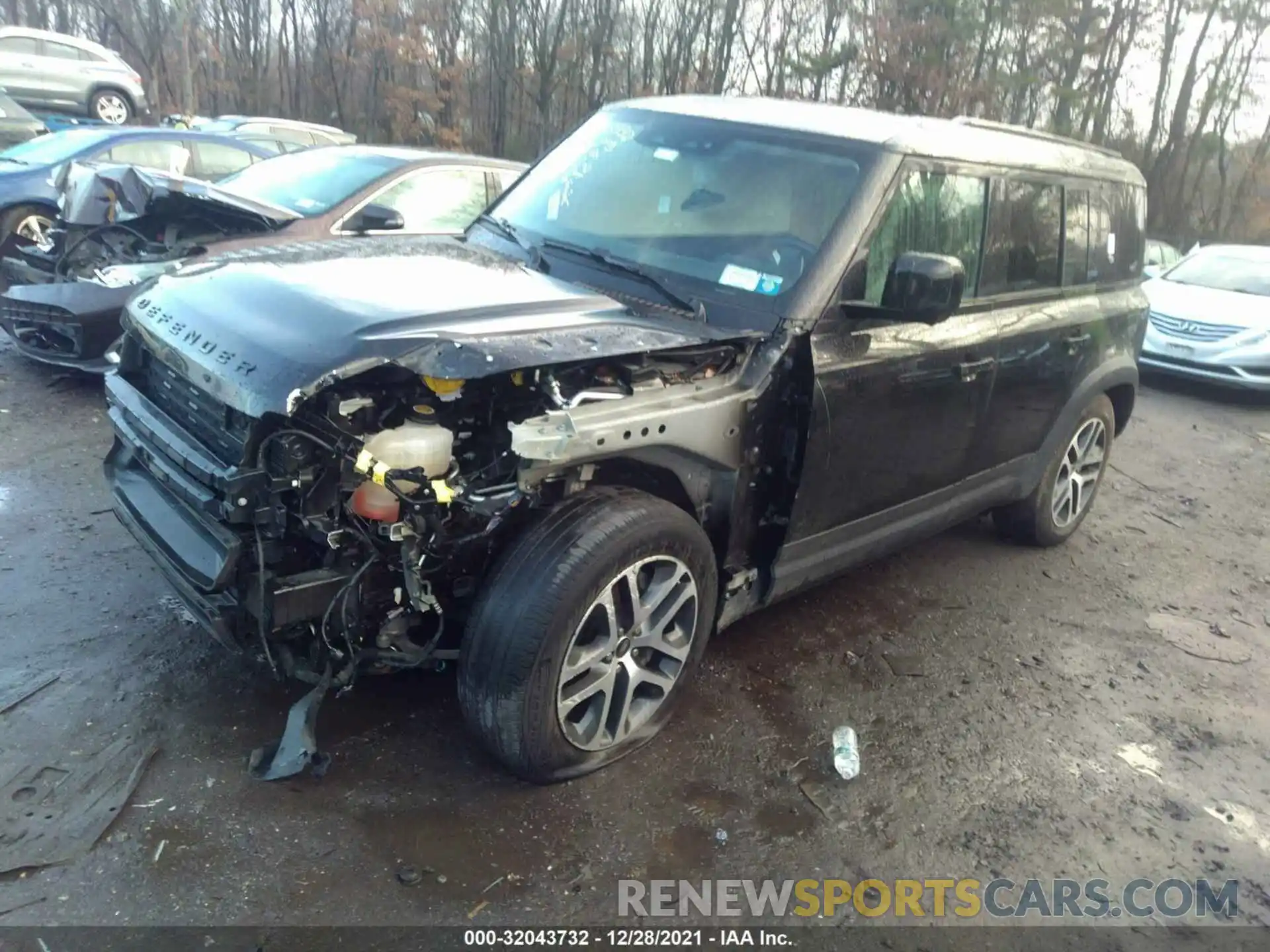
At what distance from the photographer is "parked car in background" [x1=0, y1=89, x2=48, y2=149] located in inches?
466

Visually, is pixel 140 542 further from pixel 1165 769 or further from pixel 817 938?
pixel 1165 769

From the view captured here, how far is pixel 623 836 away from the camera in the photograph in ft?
9.14

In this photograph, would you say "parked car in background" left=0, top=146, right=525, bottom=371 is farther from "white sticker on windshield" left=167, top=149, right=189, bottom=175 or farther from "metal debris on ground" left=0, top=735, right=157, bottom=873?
"white sticker on windshield" left=167, top=149, right=189, bottom=175

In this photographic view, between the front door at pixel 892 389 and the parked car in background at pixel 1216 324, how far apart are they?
6407mm

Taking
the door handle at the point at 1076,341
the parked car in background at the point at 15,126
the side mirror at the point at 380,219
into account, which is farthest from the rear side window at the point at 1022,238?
the parked car in background at the point at 15,126

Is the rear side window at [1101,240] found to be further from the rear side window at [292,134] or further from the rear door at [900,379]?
the rear side window at [292,134]

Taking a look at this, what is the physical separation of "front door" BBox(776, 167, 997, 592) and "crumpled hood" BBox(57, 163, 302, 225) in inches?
152

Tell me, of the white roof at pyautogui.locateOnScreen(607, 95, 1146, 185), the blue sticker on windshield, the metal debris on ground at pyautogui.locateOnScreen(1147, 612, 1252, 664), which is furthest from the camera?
the metal debris on ground at pyautogui.locateOnScreen(1147, 612, 1252, 664)

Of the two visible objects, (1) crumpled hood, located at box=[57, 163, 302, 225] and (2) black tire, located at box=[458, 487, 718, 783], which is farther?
(1) crumpled hood, located at box=[57, 163, 302, 225]

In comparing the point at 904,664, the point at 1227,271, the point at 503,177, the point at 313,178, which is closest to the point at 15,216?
the point at 313,178

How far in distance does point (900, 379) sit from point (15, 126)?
12.7 m

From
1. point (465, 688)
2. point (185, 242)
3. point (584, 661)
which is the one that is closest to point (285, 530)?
point (465, 688)

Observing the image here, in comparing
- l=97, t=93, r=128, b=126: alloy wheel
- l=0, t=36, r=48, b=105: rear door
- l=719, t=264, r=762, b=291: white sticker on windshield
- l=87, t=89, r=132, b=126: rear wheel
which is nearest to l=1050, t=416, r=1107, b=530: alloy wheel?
l=719, t=264, r=762, b=291: white sticker on windshield

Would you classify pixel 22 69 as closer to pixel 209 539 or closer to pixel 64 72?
pixel 64 72
